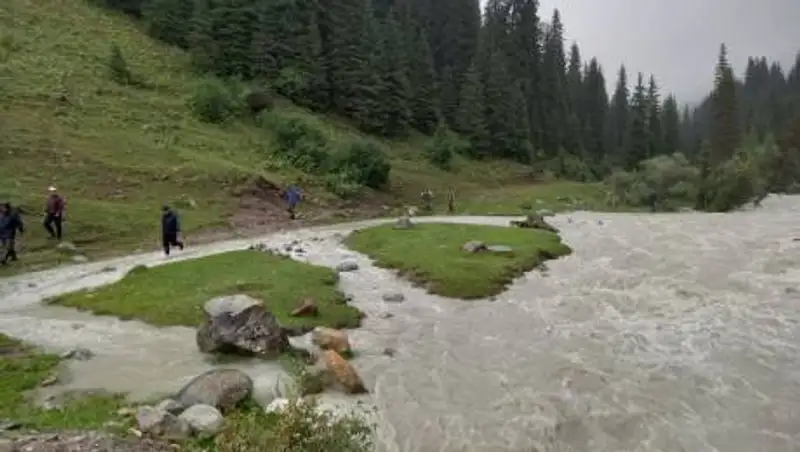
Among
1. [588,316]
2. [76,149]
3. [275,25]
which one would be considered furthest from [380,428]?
[275,25]

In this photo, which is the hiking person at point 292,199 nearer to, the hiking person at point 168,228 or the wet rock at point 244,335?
the hiking person at point 168,228

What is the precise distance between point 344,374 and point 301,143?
52943 mm

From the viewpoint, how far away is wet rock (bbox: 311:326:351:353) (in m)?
21.2

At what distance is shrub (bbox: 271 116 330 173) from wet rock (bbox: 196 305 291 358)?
45.6 m

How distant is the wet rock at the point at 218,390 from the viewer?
1602cm

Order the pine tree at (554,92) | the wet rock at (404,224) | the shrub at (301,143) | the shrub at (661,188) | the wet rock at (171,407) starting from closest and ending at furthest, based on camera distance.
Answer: the wet rock at (171,407) < the wet rock at (404,224) < the shrub at (301,143) < the shrub at (661,188) < the pine tree at (554,92)

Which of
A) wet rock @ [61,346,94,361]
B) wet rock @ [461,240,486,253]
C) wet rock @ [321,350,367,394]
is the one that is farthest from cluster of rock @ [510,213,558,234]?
wet rock @ [61,346,94,361]

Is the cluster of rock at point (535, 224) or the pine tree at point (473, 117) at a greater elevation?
the pine tree at point (473, 117)

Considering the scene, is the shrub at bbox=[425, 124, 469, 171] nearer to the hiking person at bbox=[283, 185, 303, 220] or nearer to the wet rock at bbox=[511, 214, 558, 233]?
the hiking person at bbox=[283, 185, 303, 220]

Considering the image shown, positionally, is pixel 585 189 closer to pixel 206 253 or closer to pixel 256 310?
pixel 206 253

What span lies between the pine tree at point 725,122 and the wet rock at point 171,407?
345ft

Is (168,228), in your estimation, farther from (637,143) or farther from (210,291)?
(637,143)

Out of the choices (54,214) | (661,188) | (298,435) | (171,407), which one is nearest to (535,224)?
(54,214)

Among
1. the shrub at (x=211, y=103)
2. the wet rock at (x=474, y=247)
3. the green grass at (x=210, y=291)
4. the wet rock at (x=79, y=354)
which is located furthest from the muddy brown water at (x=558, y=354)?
the shrub at (x=211, y=103)
